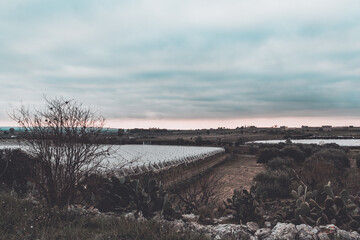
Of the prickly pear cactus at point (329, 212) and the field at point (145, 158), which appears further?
the field at point (145, 158)

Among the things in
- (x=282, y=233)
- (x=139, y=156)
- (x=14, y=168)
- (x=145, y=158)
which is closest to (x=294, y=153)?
(x=145, y=158)

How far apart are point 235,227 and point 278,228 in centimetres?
84

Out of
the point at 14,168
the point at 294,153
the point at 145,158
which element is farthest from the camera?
the point at 294,153

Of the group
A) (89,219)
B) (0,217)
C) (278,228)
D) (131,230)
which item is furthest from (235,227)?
(0,217)

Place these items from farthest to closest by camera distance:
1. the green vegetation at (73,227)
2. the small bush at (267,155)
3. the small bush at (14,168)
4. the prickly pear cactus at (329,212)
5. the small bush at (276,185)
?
the small bush at (267,155) < the small bush at (276,185) < the small bush at (14,168) < the prickly pear cactus at (329,212) < the green vegetation at (73,227)

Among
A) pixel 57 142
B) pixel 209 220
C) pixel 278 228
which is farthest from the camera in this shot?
pixel 57 142

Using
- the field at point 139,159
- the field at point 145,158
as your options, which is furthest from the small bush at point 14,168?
the field at point 145,158

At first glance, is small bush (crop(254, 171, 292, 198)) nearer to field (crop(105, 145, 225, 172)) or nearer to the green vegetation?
field (crop(105, 145, 225, 172))

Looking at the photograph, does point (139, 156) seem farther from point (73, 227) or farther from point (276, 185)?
point (73, 227)

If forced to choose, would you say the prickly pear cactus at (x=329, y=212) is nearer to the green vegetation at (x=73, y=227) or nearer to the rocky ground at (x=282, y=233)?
the rocky ground at (x=282, y=233)

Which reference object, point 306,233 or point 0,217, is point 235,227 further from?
point 0,217

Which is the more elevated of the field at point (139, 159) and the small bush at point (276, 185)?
the field at point (139, 159)

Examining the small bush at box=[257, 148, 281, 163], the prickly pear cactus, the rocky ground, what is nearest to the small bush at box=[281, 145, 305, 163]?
the small bush at box=[257, 148, 281, 163]

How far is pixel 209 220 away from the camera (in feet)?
24.2
